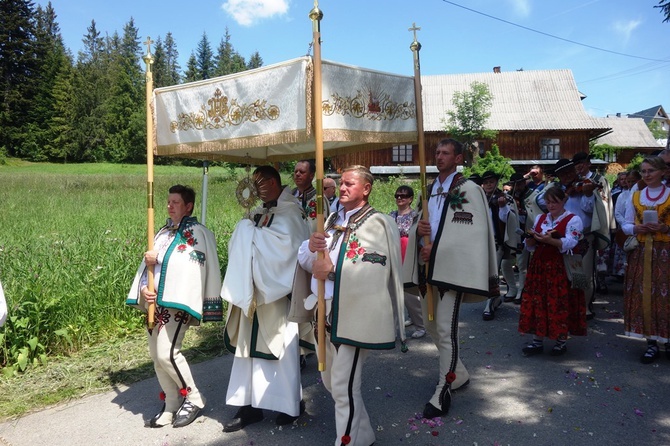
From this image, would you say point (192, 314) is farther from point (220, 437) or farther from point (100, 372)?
point (100, 372)

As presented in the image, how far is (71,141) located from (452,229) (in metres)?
62.5

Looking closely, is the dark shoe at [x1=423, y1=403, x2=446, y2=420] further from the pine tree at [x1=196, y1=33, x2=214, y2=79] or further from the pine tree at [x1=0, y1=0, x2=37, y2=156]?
the pine tree at [x1=196, y1=33, x2=214, y2=79]

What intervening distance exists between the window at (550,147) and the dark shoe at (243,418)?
35.9 meters

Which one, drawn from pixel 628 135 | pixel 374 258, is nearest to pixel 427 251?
pixel 374 258

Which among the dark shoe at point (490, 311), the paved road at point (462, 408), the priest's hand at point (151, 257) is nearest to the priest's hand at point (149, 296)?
the priest's hand at point (151, 257)

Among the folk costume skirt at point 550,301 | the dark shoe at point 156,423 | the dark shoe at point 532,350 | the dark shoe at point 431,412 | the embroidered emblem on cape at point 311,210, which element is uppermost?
the embroidered emblem on cape at point 311,210

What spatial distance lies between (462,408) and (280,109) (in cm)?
276

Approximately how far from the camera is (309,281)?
12.2 feet

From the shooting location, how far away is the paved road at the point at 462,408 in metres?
3.61

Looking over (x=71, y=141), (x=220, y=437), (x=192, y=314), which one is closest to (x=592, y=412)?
(x=220, y=437)

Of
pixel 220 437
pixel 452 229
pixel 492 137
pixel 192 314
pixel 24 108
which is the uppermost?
pixel 24 108

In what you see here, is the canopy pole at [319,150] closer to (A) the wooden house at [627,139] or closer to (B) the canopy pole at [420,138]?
(B) the canopy pole at [420,138]

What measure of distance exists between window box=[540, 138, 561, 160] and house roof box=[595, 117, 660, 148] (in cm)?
1804

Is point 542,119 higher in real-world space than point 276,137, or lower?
higher
